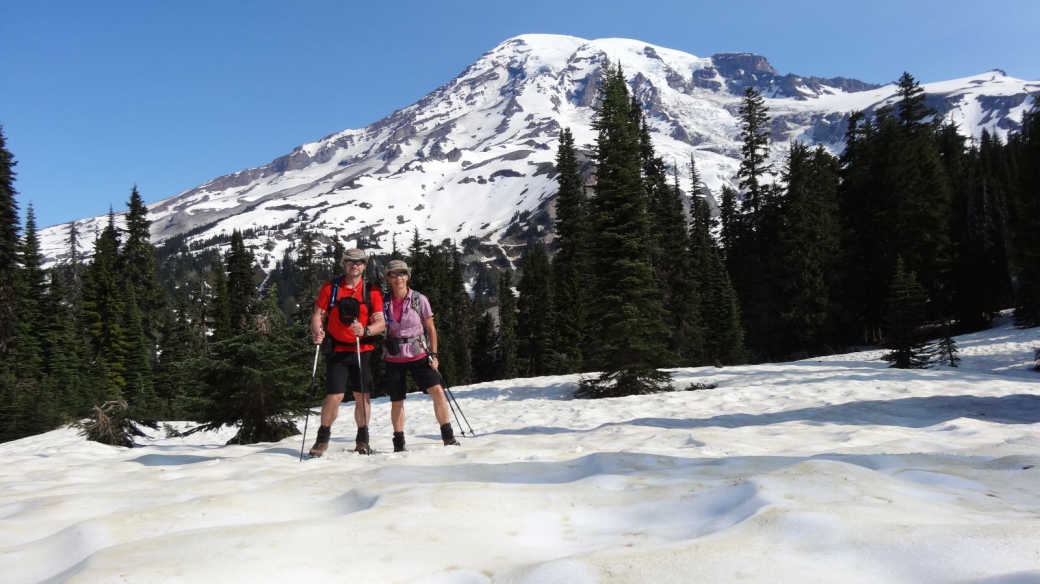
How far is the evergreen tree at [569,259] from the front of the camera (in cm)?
3450

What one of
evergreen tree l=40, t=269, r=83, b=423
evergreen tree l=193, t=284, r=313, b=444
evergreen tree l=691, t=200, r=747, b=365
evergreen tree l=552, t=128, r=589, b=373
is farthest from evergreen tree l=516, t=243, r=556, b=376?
evergreen tree l=40, t=269, r=83, b=423

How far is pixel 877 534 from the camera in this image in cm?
291

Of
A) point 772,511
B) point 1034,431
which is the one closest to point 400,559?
point 772,511

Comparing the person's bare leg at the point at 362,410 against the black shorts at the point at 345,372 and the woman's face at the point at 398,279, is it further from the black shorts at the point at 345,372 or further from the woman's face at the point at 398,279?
the woman's face at the point at 398,279

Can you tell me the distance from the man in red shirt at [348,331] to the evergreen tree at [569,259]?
922 inches

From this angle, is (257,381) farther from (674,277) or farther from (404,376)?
(674,277)

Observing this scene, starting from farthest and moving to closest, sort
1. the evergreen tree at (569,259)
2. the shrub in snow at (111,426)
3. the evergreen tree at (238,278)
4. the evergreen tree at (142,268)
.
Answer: the evergreen tree at (142,268) < the evergreen tree at (238,278) < the evergreen tree at (569,259) < the shrub in snow at (111,426)

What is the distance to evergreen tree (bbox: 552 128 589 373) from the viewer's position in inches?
1358

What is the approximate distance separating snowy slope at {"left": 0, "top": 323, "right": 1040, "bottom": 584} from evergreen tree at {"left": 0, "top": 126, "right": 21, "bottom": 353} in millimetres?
38759

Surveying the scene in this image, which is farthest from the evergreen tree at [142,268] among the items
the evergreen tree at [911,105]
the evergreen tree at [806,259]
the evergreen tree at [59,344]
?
the evergreen tree at [911,105]

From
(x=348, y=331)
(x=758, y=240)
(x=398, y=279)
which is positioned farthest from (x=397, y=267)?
(x=758, y=240)

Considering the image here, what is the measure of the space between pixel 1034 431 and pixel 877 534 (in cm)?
595

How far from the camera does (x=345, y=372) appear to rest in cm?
703

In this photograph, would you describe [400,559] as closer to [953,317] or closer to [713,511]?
[713,511]
